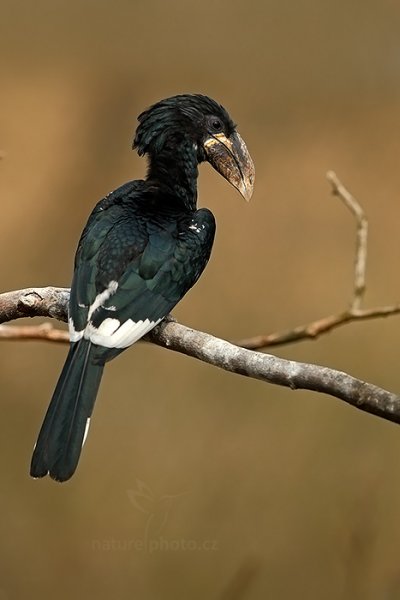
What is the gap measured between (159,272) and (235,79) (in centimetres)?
144

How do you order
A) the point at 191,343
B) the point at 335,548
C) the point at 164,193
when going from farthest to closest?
the point at 335,548 → the point at 164,193 → the point at 191,343

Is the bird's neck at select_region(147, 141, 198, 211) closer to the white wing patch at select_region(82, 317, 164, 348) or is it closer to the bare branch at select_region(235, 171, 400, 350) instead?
the bare branch at select_region(235, 171, 400, 350)

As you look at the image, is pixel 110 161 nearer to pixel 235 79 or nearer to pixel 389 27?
pixel 235 79

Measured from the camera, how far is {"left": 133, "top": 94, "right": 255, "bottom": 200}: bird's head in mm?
1763

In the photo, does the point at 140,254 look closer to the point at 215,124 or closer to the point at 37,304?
the point at 37,304

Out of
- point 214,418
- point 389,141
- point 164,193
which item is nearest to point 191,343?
point 164,193

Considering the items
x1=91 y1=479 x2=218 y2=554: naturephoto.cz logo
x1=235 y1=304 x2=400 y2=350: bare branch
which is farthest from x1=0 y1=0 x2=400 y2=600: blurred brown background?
x1=235 y1=304 x2=400 y2=350: bare branch

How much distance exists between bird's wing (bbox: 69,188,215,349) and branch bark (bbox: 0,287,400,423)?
0.05 m

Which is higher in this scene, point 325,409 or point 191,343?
point 325,409

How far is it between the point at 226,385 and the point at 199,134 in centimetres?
115

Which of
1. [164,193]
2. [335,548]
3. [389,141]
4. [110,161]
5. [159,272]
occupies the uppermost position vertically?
→ [389,141]

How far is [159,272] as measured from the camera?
156 centimetres

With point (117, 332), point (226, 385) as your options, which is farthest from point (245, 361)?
point (226, 385)

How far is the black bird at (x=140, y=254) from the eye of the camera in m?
1.37
